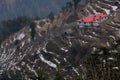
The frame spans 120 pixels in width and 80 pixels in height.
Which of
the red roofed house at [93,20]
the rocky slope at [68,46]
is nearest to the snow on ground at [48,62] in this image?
the rocky slope at [68,46]

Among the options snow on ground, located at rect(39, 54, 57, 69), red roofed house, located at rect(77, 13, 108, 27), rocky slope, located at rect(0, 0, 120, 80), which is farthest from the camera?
red roofed house, located at rect(77, 13, 108, 27)

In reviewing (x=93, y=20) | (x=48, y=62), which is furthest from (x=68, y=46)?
(x=93, y=20)

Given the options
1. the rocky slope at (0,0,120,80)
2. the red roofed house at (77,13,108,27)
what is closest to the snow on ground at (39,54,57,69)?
the rocky slope at (0,0,120,80)

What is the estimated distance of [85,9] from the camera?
19738cm

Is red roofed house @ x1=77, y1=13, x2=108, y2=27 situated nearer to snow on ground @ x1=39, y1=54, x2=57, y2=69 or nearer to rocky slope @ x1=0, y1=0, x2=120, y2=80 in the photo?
rocky slope @ x1=0, y1=0, x2=120, y2=80

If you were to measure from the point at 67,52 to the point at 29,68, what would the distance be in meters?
17.1

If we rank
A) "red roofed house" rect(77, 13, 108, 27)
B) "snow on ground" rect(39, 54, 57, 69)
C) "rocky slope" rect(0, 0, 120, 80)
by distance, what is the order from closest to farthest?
1. "rocky slope" rect(0, 0, 120, 80)
2. "snow on ground" rect(39, 54, 57, 69)
3. "red roofed house" rect(77, 13, 108, 27)

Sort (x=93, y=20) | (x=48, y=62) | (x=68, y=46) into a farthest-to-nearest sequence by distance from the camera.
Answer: (x=93, y=20)
(x=68, y=46)
(x=48, y=62)

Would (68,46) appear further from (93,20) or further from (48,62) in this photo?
(93,20)

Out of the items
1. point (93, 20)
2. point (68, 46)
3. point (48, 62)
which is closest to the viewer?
point (48, 62)

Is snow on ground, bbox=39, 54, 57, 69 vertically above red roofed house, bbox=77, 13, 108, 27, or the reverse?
red roofed house, bbox=77, 13, 108, 27

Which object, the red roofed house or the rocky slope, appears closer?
the rocky slope

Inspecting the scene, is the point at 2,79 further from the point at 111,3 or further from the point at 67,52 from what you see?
the point at 111,3

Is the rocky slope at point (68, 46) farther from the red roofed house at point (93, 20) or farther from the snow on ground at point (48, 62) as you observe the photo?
the red roofed house at point (93, 20)
